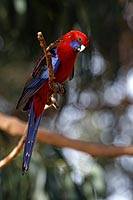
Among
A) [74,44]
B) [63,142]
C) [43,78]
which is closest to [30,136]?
[43,78]

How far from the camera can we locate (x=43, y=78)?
5.14ft

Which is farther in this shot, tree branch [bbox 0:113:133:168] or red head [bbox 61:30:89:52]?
tree branch [bbox 0:113:133:168]

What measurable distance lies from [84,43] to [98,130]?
3.83 metres

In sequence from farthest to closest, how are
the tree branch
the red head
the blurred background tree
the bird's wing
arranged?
the blurred background tree
the tree branch
the bird's wing
the red head

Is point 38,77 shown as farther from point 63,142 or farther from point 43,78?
point 63,142

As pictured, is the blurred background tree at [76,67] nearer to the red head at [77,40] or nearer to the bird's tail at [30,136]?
the bird's tail at [30,136]

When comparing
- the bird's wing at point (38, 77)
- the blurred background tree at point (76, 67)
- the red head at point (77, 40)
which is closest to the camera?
the red head at point (77, 40)

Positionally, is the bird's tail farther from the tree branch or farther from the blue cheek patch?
the tree branch

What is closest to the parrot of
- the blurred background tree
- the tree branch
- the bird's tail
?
the bird's tail

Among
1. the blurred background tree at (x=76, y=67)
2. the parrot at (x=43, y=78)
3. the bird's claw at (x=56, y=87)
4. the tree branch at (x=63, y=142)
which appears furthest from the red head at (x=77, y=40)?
the blurred background tree at (x=76, y=67)

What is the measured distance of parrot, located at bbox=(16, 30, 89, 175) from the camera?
60.2 inches

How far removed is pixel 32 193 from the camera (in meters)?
2.91

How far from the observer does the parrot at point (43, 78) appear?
153 centimetres

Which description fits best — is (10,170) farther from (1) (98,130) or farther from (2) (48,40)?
(1) (98,130)
